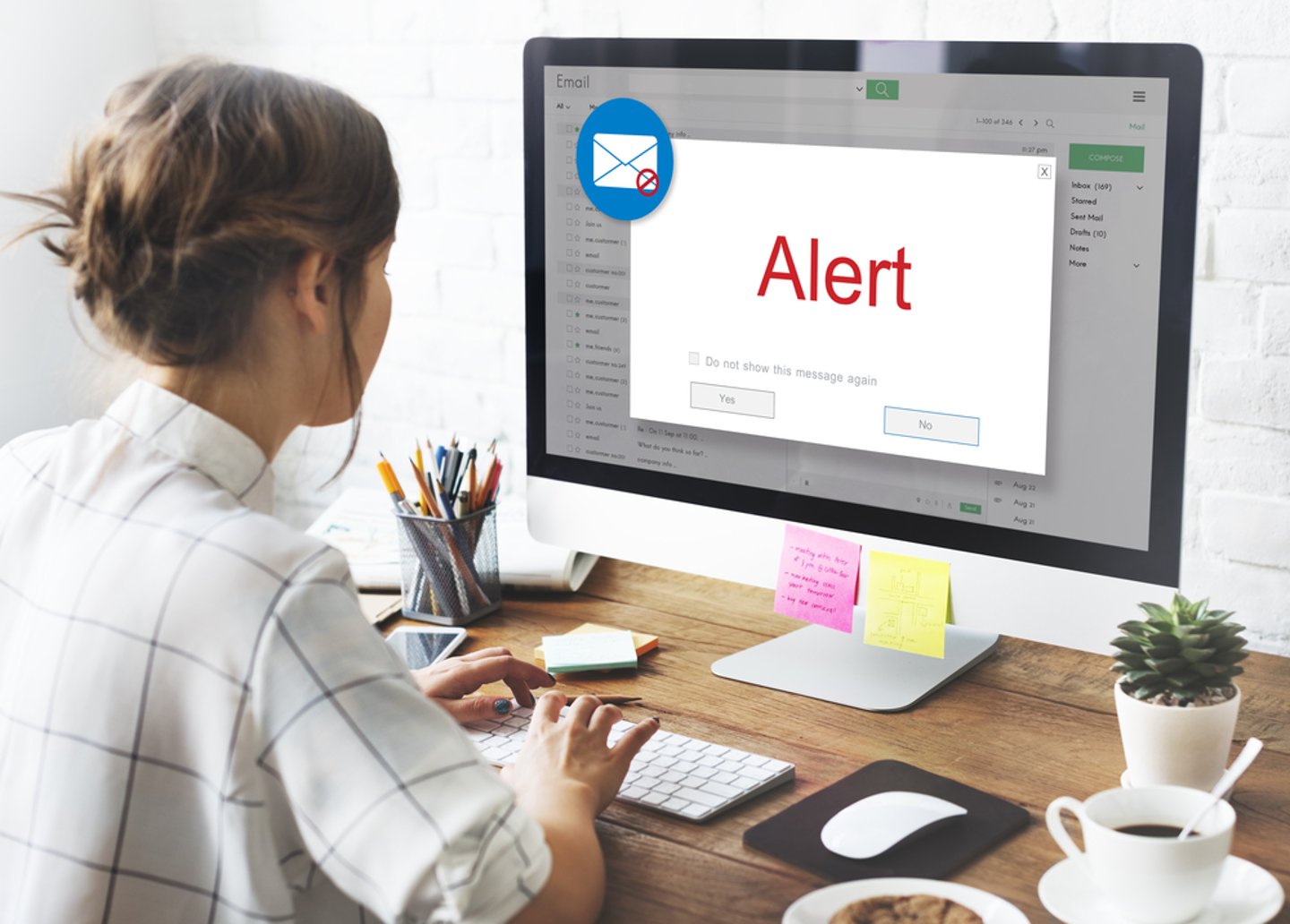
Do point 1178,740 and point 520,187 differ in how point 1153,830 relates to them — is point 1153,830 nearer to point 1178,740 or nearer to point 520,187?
point 1178,740

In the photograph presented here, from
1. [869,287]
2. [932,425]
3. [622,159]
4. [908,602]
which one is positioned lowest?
[908,602]

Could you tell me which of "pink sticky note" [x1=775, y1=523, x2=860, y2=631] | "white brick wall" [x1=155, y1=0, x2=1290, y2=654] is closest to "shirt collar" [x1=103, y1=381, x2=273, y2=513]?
"pink sticky note" [x1=775, y1=523, x2=860, y2=631]

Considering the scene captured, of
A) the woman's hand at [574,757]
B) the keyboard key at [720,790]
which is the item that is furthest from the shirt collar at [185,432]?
the keyboard key at [720,790]

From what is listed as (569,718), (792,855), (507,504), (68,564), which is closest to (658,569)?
(507,504)

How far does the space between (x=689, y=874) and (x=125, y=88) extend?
1.98 feet

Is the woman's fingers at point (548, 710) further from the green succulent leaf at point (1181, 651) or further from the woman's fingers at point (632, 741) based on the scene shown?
the green succulent leaf at point (1181, 651)

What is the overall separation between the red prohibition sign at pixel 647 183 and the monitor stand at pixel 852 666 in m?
0.41

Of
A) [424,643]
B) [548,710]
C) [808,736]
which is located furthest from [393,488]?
[808,736]

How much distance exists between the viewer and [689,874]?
904 millimetres

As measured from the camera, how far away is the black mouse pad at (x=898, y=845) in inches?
35.1

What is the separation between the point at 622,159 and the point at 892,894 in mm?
637

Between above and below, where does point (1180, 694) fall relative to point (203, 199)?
below

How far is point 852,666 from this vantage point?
1.22 meters

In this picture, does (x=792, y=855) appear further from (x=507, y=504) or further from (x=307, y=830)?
(x=507, y=504)
